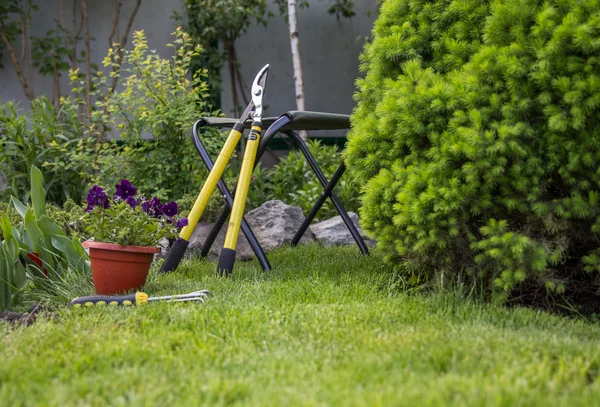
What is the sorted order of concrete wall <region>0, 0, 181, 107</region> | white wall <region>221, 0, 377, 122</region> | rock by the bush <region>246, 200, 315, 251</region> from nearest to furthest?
1. rock by the bush <region>246, 200, 315, 251</region>
2. concrete wall <region>0, 0, 181, 107</region>
3. white wall <region>221, 0, 377, 122</region>

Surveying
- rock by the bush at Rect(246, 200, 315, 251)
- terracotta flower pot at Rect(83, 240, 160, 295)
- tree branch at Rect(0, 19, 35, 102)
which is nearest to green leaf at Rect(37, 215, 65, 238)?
terracotta flower pot at Rect(83, 240, 160, 295)

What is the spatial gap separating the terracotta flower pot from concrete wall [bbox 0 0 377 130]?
5024 millimetres

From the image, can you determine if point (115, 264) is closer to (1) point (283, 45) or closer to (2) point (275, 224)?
(2) point (275, 224)

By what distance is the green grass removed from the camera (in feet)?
5.27

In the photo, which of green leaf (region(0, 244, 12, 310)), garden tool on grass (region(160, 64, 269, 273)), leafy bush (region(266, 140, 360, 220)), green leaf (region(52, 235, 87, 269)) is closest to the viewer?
green leaf (region(0, 244, 12, 310))

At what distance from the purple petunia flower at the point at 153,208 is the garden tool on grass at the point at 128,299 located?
52 cm

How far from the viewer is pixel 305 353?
77.0 inches

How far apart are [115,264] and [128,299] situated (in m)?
0.26

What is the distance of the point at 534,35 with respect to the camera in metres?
2.44

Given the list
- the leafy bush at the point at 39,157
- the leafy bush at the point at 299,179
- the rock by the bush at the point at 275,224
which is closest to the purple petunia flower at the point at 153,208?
the rock by the bush at the point at 275,224

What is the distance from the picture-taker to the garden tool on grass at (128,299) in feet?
8.59

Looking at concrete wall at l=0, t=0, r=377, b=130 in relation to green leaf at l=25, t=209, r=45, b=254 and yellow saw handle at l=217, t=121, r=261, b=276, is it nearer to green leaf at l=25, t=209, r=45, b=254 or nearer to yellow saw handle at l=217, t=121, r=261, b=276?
yellow saw handle at l=217, t=121, r=261, b=276

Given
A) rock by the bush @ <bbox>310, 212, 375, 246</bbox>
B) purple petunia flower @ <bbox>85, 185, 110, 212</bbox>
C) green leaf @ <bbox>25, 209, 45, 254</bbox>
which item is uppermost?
purple petunia flower @ <bbox>85, 185, 110, 212</bbox>

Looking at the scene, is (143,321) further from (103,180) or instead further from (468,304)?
(103,180)
